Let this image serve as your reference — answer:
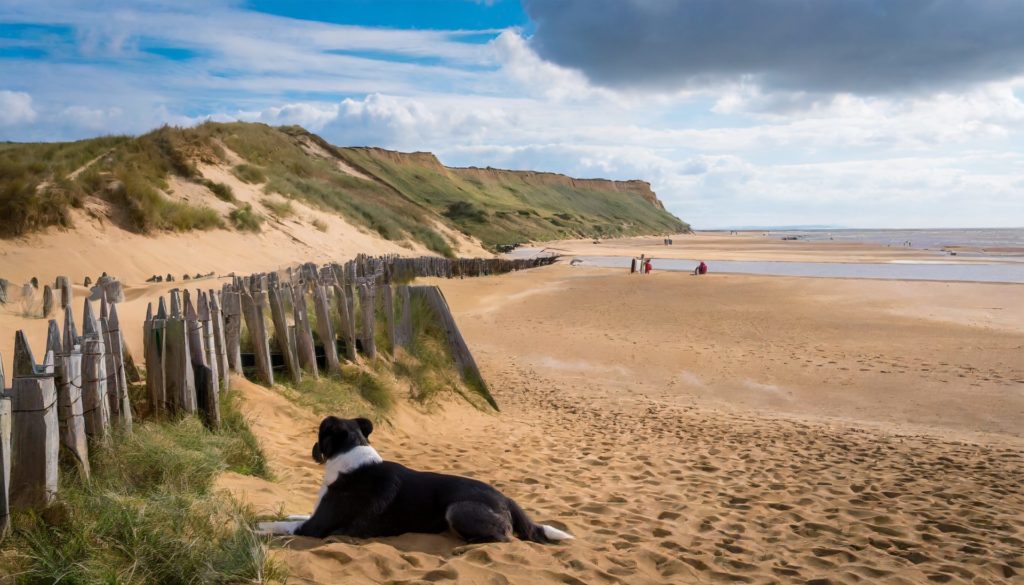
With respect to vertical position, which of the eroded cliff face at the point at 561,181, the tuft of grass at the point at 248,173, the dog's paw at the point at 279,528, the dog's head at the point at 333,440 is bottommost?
the dog's paw at the point at 279,528

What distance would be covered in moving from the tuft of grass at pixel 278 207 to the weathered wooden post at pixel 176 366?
841 inches

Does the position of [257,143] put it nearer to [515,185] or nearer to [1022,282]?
[1022,282]

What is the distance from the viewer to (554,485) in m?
6.02

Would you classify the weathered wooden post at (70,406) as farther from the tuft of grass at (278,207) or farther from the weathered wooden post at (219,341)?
the tuft of grass at (278,207)

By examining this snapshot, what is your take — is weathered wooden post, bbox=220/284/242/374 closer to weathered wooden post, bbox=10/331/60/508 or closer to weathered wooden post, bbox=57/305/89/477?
weathered wooden post, bbox=57/305/89/477

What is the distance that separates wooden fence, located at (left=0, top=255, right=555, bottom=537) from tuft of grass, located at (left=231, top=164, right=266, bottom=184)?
18.8 meters

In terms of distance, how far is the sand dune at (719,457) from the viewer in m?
4.18

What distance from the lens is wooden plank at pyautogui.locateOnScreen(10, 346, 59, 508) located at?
331 centimetres

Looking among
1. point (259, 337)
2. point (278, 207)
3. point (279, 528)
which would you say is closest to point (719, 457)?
point (259, 337)

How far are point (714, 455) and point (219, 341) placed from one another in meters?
4.79

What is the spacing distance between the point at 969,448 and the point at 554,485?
15.5ft

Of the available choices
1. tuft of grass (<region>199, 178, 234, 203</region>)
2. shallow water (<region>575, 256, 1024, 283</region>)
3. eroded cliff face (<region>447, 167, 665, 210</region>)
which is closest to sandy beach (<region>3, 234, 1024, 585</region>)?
tuft of grass (<region>199, 178, 234, 203</region>)

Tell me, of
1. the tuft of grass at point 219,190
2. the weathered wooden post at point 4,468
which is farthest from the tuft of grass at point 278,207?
the weathered wooden post at point 4,468

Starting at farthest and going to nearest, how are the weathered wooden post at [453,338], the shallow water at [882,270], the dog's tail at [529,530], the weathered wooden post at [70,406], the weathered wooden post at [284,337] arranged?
the shallow water at [882,270]
the weathered wooden post at [453,338]
the weathered wooden post at [284,337]
the dog's tail at [529,530]
the weathered wooden post at [70,406]
